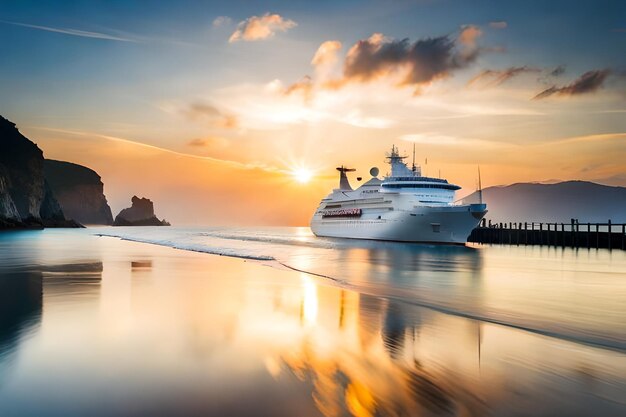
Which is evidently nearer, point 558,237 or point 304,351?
point 304,351

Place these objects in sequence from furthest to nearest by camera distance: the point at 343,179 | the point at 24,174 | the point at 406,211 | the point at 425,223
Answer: the point at 24,174
the point at 343,179
the point at 406,211
the point at 425,223

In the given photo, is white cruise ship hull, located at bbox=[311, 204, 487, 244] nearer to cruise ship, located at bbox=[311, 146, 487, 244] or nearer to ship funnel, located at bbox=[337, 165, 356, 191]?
cruise ship, located at bbox=[311, 146, 487, 244]

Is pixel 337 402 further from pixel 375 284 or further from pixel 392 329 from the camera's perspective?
pixel 375 284

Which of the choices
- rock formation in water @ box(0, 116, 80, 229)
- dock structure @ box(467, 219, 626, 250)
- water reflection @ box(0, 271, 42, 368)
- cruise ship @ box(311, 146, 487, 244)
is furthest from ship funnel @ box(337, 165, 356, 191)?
rock formation in water @ box(0, 116, 80, 229)

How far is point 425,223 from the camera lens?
54344 millimetres

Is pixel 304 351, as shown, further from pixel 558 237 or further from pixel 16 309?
pixel 558 237

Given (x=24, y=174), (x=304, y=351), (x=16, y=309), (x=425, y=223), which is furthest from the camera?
(x=24, y=174)

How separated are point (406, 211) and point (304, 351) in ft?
162

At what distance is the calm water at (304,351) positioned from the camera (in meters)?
5.77

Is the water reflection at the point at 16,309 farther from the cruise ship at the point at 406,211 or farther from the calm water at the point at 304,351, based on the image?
the cruise ship at the point at 406,211

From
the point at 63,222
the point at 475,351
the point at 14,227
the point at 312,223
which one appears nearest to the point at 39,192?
the point at 63,222

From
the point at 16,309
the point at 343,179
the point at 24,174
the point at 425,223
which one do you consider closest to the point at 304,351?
the point at 16,309

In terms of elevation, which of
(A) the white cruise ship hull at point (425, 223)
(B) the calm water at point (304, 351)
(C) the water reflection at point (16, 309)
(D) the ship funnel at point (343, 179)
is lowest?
(B) the calm water at point (304, 351)

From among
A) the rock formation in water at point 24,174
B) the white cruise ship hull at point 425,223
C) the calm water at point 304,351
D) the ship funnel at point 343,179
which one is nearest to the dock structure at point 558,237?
the white cruise ship hull at point 425,223
